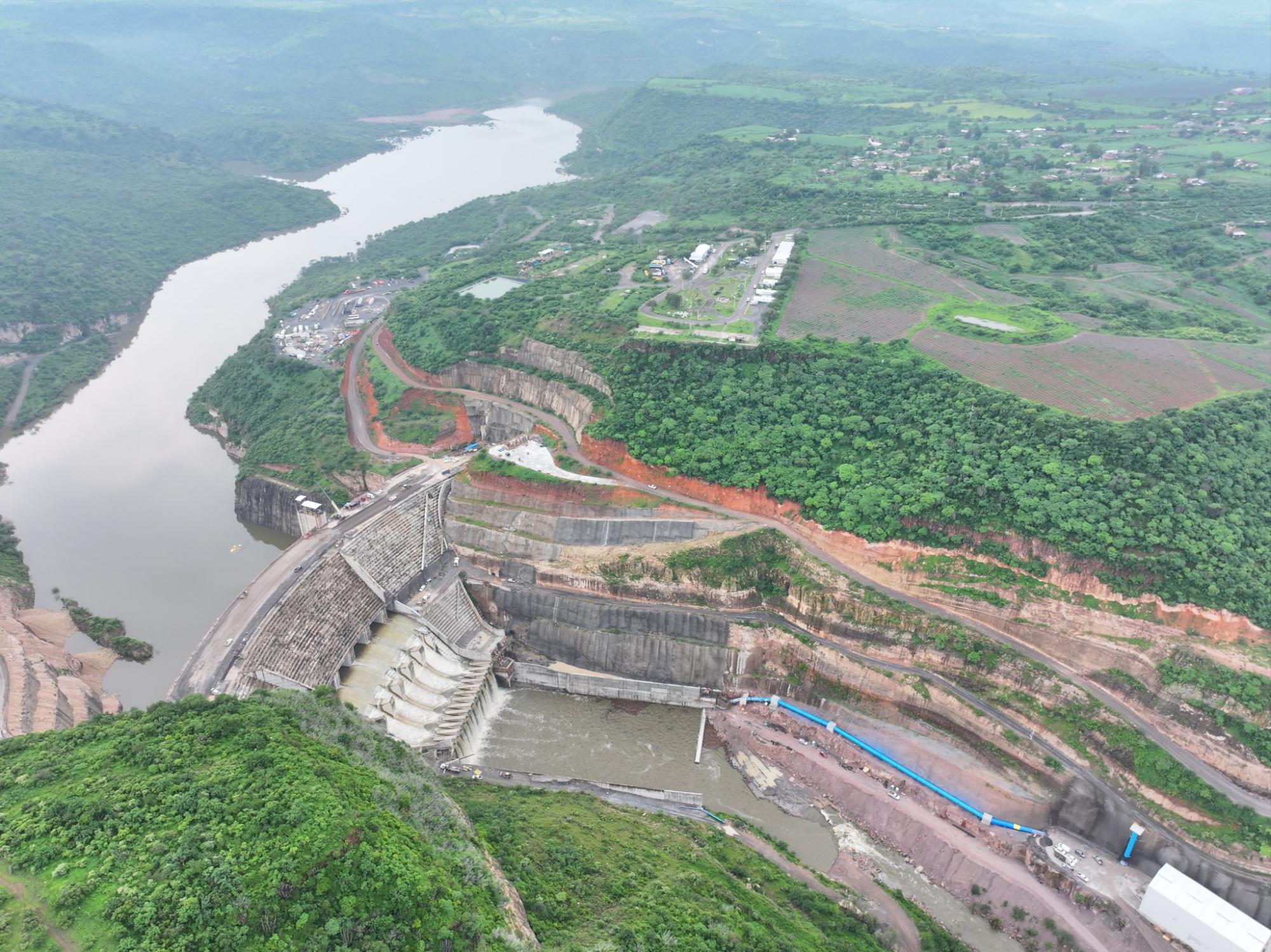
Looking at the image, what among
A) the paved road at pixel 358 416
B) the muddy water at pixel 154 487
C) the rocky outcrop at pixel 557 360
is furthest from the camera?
the paved road at pixel 358 416

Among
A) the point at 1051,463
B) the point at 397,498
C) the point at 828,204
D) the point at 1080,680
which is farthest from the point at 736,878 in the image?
the point at 828,204

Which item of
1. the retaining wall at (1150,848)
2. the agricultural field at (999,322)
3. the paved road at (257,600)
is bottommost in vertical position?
the retaining wall at (1150,848)

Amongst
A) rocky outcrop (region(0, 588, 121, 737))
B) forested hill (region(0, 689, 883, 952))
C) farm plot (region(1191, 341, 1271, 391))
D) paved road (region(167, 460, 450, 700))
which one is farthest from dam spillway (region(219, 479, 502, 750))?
farm plot (region(1191, 341, 1271, 391))

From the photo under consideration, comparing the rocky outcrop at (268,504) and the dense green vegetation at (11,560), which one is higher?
the rocky outcrop at (268,504)

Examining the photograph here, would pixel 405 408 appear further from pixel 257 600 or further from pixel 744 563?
pixel 744 563

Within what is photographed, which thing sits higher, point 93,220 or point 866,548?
point 93,220

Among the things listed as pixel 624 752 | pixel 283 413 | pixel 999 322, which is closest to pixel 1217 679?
pixel 624 752

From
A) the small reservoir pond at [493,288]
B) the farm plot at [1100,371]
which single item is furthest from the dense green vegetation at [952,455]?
the small reservoir pond at [493,288]

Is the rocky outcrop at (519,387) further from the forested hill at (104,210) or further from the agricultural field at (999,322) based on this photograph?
the forested hill at (104,210)
